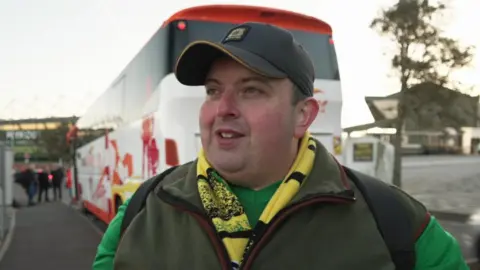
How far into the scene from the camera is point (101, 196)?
12.0m

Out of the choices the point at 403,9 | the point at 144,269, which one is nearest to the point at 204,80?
the point at 144,269

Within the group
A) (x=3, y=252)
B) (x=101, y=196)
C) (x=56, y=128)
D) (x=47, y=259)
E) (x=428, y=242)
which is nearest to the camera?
(x=428, y=242)

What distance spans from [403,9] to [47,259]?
13.3 m

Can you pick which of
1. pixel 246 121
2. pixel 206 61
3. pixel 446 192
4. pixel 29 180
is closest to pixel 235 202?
pixel 246 121

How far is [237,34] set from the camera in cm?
→ 169

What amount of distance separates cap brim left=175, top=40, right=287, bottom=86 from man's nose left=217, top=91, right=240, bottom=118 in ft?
0.36

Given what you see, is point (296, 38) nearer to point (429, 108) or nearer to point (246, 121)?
point (246, 121)

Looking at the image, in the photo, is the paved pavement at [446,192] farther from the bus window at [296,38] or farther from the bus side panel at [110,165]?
the bus side panel at [110,165]

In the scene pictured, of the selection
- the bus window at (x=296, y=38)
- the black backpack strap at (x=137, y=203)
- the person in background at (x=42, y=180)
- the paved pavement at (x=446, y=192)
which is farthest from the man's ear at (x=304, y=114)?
the person in background at (x=42, y=180)

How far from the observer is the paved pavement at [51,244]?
27.2 ft

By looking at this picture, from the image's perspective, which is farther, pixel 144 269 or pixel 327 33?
pixel 327 33

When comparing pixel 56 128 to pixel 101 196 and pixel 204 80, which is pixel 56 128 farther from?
pixel 204 80

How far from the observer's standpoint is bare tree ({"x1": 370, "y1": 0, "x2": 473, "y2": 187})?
53.8 feet

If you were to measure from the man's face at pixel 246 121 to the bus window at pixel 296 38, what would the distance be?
440 centimetres
